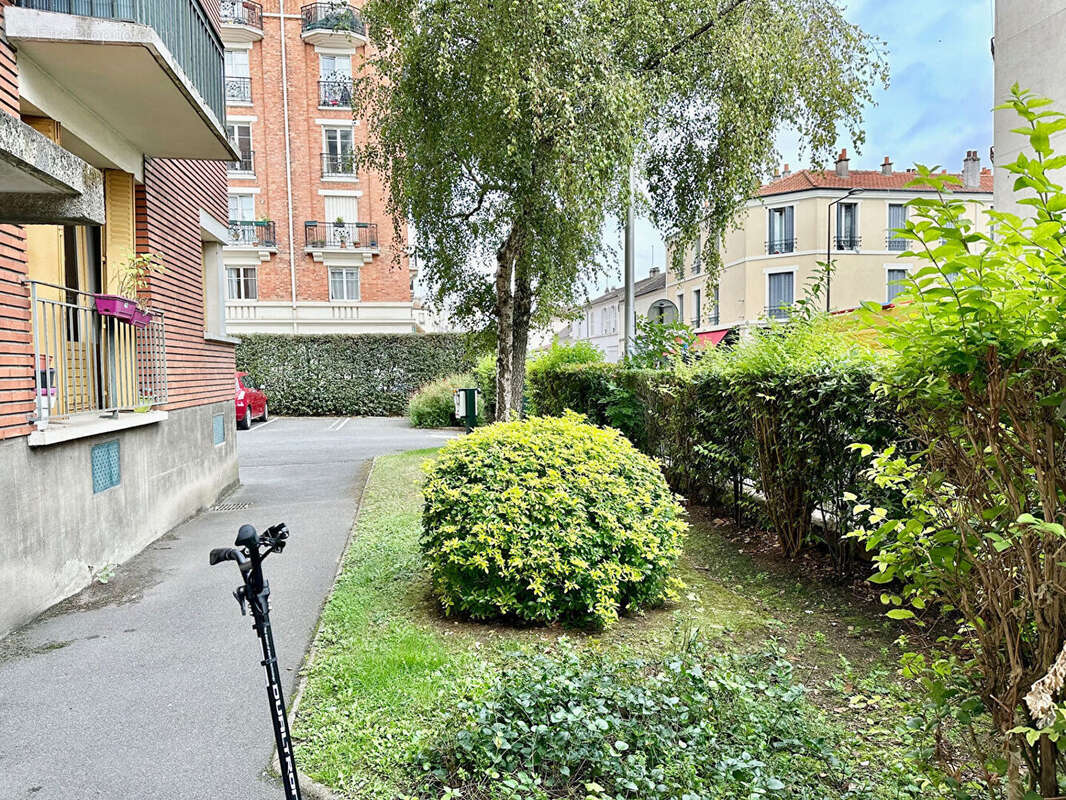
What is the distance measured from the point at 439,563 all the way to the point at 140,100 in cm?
520

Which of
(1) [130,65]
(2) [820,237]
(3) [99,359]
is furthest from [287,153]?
(1) [130,65]

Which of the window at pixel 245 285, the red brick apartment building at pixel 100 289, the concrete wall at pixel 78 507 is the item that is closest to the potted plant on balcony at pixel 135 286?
the red brick apartment building at pixel 100 289

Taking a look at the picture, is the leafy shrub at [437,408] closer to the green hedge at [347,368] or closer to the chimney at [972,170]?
the green hedge at [347,368]

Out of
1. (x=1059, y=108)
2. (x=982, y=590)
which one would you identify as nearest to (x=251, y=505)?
(x=982, y=590)

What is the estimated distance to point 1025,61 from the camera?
7426mm

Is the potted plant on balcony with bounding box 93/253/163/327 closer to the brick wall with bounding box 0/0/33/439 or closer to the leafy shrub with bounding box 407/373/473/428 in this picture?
the brick wall with bounding box 0/0/33/439

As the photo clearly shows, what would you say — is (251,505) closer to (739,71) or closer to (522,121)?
(522,121)

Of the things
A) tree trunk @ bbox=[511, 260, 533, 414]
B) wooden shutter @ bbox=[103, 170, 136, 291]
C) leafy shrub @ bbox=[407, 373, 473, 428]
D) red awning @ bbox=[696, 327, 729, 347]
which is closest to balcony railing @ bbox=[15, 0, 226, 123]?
wooden shutter @ bbox=[103, 170, 136, 291]

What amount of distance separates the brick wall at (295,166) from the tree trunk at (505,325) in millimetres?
22713

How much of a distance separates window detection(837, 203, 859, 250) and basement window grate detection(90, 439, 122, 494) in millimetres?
42971

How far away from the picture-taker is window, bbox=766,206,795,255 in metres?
43.9

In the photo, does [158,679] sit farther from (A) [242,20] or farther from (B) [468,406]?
(A) [242,20]

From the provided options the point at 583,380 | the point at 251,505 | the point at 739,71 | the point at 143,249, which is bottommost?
the point at 251,505

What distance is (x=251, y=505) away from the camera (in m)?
10.1
